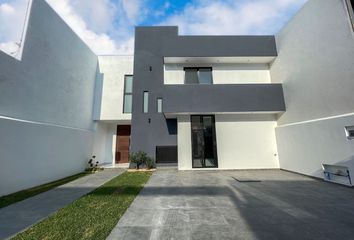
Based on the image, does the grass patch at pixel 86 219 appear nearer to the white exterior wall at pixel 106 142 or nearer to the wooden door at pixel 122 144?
the white exterior wall at pixel 106 142

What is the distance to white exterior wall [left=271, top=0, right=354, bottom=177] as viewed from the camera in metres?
4.69

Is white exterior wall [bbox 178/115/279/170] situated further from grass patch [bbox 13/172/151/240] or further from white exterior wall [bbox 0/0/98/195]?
white exterior wall [bbox 0/0/98/195]

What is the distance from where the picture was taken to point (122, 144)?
11.3m

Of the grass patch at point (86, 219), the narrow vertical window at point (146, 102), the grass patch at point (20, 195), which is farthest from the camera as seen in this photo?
the narrow vertical window at point (146, 102)

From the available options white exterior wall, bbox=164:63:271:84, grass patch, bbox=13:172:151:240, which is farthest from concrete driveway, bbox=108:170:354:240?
white exterior wall, bbox=164:63:271:84

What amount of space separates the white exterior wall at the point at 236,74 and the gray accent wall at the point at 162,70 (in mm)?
769

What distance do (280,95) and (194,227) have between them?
7.56 metres

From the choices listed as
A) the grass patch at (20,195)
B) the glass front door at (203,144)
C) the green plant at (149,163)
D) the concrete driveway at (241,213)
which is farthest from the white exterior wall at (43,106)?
the glass front door at (203,144)

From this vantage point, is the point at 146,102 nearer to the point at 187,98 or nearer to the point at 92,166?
the point at 187,98

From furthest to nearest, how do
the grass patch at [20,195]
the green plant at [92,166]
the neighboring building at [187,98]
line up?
the green plant at [92,166]
the neighboring building at [187,98]
the grass patch at [20,195]

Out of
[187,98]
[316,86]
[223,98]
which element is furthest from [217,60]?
[316,86]

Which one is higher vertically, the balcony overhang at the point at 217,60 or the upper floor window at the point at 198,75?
the balcony overhang at the point at 217,60

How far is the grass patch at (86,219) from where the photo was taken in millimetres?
2402

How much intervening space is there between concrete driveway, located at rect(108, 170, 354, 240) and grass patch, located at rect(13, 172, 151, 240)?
8.6 inches
